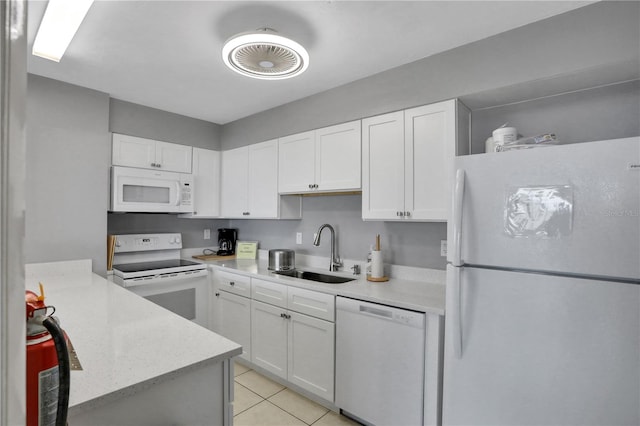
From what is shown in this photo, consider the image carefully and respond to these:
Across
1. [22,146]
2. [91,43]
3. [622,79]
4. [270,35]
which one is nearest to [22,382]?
[22,146]

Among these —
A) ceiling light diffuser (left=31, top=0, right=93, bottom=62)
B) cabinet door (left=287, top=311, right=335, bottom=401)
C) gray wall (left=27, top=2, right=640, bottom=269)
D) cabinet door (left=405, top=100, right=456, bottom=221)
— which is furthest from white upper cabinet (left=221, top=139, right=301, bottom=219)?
ceiling light diffuser (left=31, top=0, right=93, bottom=62)

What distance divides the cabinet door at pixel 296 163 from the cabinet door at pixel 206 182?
1.02m

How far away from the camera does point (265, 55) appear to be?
5.79 feet

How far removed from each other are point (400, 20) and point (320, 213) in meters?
1.77

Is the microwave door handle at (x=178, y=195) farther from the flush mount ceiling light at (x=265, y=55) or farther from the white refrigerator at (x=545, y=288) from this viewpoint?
the white refrigerator at (x=545, y=288)

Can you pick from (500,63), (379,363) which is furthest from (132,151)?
(500,63)

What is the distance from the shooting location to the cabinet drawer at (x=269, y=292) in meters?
2.50

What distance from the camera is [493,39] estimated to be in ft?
6.07

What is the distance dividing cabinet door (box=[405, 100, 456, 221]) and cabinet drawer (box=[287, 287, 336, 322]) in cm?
81

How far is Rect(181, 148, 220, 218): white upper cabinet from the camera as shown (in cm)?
348

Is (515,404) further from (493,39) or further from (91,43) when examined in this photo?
(91,43)

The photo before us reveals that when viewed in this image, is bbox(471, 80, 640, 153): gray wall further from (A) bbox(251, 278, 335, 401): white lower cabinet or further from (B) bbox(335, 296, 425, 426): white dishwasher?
(A) bbox(251, 278, 335, 401): white lower cabinet

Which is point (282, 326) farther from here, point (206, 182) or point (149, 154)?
point (149, 154)

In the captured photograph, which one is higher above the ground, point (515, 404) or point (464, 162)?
point (464, 162)
